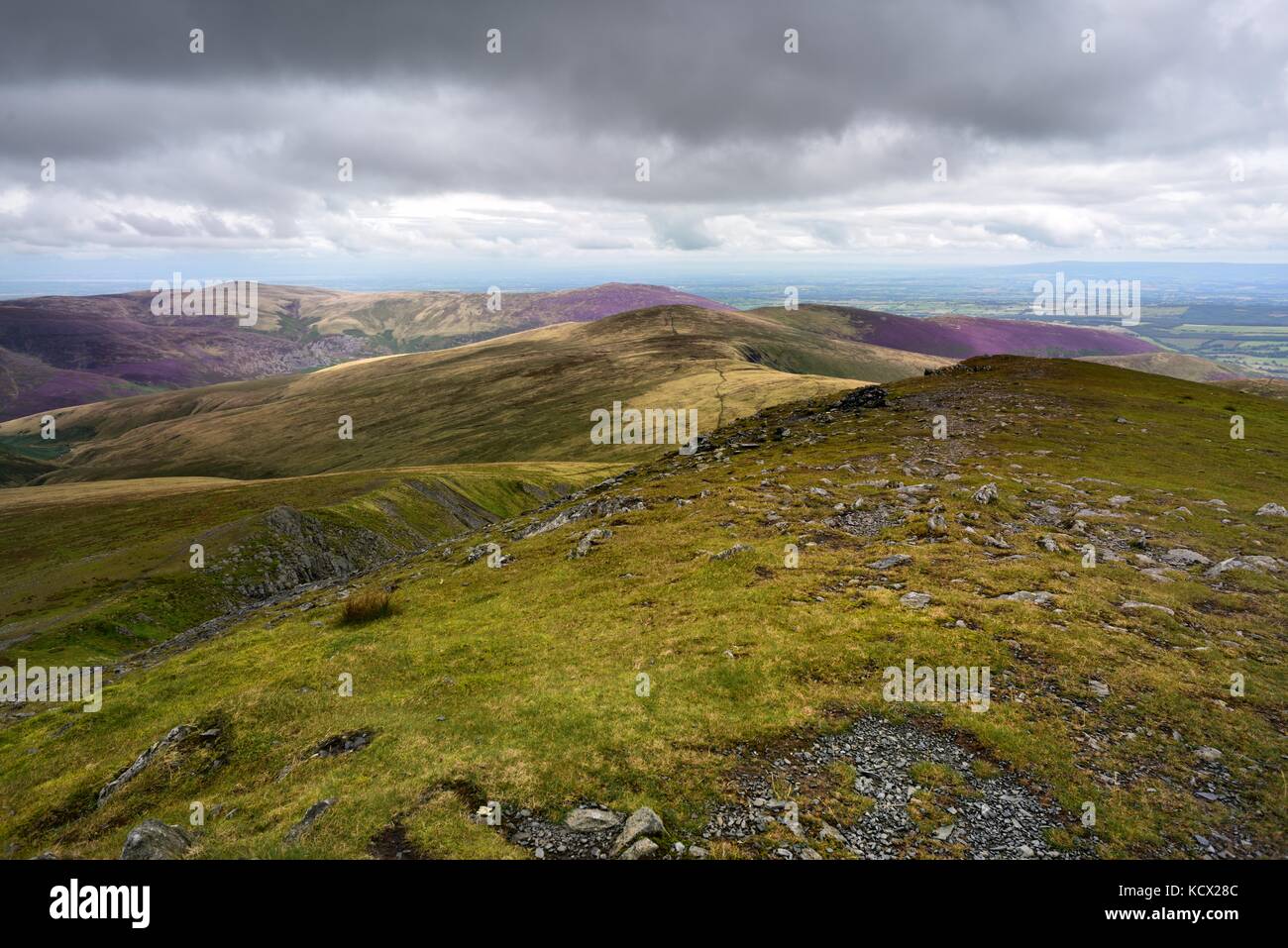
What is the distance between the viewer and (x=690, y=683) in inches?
805

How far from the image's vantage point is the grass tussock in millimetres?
31750

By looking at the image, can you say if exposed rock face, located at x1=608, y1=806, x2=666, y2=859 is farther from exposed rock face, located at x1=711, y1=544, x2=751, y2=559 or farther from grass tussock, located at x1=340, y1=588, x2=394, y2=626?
grass tussock, located at x1=340, y1=588, x2=394, y2=626

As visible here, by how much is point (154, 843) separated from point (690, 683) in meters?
15.0

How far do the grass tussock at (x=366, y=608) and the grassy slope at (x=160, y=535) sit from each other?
2460 centimetres

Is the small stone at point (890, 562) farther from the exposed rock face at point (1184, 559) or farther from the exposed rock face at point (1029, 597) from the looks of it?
the exposed rock face at point (1184, 559)

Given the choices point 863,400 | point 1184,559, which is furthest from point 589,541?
point 863,400

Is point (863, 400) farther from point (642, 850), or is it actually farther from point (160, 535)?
point (160, 535)

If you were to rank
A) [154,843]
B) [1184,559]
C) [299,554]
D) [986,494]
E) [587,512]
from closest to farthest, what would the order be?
[154,843] < [1184,559] < [986,494] < [587,512] < [299,554]

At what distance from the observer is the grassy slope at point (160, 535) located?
45.7m

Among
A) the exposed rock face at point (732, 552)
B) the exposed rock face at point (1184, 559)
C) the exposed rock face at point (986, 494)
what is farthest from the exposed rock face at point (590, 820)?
the exposed rock face at point (986, 494)
